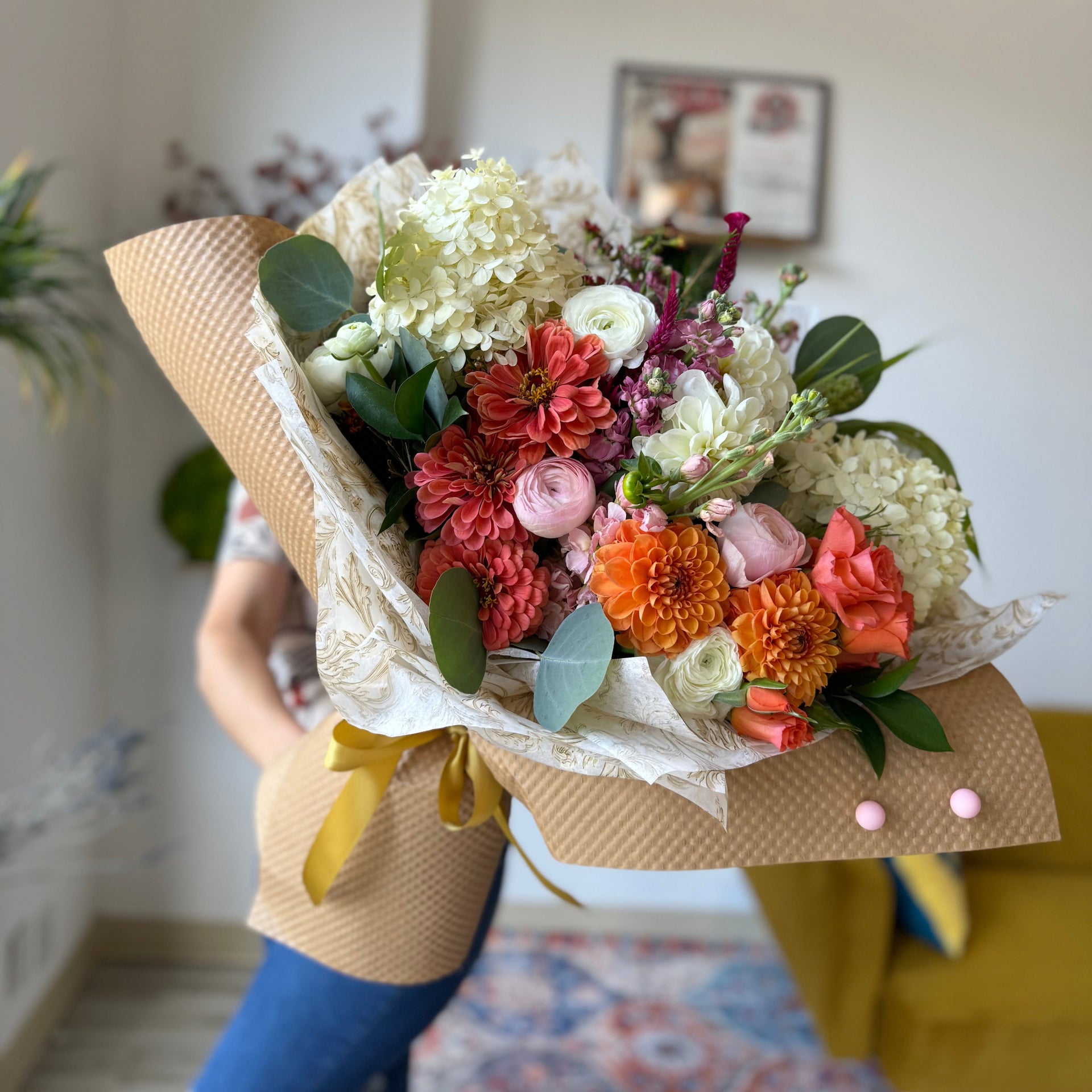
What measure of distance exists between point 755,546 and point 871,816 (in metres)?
0.22

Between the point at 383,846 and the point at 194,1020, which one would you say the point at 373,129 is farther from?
the point at 194,1020

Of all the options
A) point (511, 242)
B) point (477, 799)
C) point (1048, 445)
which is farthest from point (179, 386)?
point (1048, 445)

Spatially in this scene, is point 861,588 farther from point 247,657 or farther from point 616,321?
point 247,657

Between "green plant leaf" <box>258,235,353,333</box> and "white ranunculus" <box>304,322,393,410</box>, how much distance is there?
30 millimetres

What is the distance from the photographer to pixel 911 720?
2.09ft

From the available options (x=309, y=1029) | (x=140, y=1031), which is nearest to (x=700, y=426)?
(x=309, y=1029)

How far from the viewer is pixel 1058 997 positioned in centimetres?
184

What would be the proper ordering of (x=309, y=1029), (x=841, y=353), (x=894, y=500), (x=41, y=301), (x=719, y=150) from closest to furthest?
1. (x=894, y=500)
2. (x=841, y=353)
3. (x=309, y=1029)
4. (x=41, y=301)
5. (x=719, y=150)

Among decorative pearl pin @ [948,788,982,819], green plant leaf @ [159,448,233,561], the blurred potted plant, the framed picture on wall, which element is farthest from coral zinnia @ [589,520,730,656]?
the framed picture on wall

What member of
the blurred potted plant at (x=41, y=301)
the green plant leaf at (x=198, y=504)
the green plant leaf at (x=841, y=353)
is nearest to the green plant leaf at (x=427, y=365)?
the green plant leaf at (x=841, y=353)

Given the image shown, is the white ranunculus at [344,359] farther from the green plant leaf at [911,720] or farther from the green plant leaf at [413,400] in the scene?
the green plant leaf at [911,720]

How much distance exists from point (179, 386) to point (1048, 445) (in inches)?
99.7

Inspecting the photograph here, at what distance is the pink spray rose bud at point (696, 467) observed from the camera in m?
0.56

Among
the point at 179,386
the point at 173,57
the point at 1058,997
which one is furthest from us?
the point at 173,57
